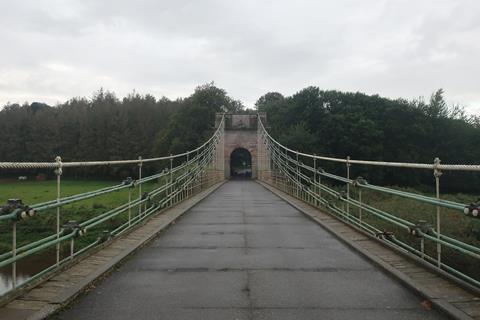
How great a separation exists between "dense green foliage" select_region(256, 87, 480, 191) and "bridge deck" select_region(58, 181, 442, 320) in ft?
130

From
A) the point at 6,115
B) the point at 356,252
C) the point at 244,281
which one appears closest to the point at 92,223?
the point at 244,281

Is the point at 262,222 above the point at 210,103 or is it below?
below

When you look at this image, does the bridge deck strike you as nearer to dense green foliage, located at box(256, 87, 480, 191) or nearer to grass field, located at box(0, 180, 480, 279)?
grass field, located at box(0, 180, 480, 279)

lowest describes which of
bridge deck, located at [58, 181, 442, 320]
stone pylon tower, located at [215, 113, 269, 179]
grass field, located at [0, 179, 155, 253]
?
grass field, located at [0, 179, 155, 253]

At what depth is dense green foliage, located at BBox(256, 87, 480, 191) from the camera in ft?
157

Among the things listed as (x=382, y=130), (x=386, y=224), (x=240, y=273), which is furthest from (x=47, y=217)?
(x=382, y=130)

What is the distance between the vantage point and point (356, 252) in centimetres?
561

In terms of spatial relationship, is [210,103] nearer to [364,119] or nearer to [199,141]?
[199,141]

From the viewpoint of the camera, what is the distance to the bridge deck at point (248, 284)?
3498 millimetres

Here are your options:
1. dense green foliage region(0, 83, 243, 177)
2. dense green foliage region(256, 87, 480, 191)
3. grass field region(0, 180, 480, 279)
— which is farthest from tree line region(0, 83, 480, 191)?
grass field region(0, 180, 480, 279)

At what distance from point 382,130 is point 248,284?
47922 millimetres

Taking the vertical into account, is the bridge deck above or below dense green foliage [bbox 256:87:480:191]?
below

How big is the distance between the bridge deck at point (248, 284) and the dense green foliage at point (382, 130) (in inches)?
1564

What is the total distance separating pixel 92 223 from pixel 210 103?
4539 centimetres
